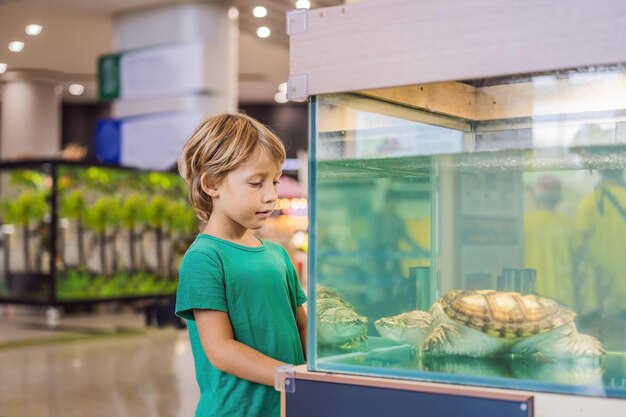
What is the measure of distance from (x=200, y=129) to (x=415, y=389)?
67cm

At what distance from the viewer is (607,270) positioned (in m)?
1.19

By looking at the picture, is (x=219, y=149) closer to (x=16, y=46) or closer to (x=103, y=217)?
(x=103, y=217)

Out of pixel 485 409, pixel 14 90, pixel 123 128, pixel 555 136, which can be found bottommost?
pixel 485 409

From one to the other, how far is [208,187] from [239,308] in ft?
0.79

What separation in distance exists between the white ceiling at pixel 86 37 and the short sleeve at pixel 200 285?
7.31 meters

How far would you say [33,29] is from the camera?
11094 millimetres

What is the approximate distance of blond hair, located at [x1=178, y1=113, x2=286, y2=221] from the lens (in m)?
1.58

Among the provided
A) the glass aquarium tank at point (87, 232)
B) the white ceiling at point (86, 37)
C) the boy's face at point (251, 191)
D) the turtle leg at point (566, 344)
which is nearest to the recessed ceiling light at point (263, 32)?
the white ceiling at point (86, 37)

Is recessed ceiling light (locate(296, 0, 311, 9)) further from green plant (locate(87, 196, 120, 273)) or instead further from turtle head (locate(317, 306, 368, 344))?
turtle head (locate(317, 306, 368, 344))

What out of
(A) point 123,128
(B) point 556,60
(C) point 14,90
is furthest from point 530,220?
(C) point 14,90

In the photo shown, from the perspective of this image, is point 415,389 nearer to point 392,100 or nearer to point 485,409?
point 485,409

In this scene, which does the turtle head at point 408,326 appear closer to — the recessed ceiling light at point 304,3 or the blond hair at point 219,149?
the blond hair at point 219,149

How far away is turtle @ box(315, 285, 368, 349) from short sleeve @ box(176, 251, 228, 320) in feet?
0.76

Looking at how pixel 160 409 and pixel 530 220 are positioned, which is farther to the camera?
pixel 160 409
